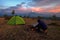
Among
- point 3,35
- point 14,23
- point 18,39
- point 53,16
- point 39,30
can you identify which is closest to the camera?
point 18,39

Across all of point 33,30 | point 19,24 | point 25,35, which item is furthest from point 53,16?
point 25,35

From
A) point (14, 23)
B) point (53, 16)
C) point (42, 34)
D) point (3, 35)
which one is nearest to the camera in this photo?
point (3, 35)

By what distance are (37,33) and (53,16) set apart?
60.0 feet

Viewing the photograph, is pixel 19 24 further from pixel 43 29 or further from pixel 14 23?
pixel 43 29

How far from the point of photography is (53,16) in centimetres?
3156

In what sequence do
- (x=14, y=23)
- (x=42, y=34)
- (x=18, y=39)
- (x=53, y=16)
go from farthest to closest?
(x=53, y=16) < (x=14, y=23) < (x=42, y=34) < (x=18, y=39)

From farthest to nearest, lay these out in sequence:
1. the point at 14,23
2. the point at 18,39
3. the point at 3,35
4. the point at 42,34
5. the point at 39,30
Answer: the point at 14,23 → the point at 39,30 → the point at 42,34 → the point at 3,35 → the point at 18,39

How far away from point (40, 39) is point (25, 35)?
1.45 meters

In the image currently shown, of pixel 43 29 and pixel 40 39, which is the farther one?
pixel 43 29

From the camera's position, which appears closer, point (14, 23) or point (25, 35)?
point (25, 35)

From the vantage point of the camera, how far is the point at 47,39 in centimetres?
1201

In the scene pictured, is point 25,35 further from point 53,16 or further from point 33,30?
point 53,16

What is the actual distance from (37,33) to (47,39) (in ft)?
6.39

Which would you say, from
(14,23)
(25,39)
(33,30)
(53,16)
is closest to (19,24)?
(14,23)
